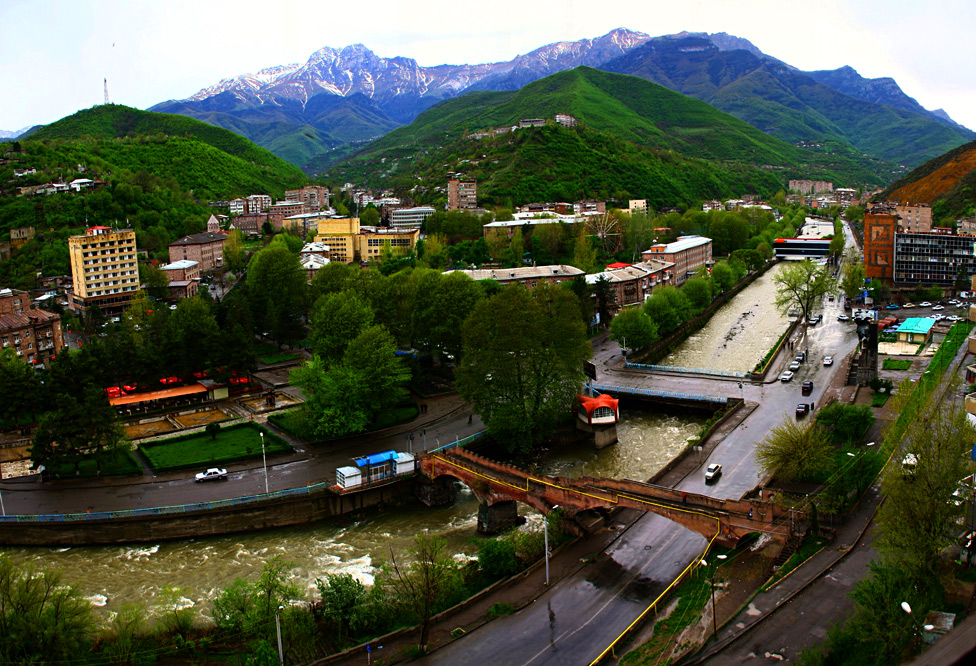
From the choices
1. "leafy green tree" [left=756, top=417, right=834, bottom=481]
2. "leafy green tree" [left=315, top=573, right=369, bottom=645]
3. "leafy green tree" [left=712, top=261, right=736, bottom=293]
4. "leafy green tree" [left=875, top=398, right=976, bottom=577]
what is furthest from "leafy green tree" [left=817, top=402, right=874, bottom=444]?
"leafy green tree" [left=712, top=261, right=736, bottom=293]

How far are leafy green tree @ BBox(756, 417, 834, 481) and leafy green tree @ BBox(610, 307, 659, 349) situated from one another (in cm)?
2141

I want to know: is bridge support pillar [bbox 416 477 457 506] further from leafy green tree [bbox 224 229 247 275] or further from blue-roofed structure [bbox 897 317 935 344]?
leafy green tree [bbox 224 229 247 275]

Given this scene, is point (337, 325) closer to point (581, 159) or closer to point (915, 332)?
point (915, 332)

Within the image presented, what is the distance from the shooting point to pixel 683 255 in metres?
81.4

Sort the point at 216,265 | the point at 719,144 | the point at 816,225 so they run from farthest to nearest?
the point at 719,144, the point at 816,225, the point at 216,265

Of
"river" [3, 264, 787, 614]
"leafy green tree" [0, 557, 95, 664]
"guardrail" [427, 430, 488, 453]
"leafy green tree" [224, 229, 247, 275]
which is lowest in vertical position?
"river" [3, 264, 787, 614]

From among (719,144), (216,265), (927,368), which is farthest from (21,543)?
(719,144)

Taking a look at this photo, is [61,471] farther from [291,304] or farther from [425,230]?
[425,230]

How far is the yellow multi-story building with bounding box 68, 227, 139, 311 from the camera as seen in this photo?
62594 millimetres

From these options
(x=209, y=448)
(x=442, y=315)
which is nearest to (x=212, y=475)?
(x=209, y=448)

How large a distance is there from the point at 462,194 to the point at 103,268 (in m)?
56.9

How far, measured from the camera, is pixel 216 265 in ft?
280

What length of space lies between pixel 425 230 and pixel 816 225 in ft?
245

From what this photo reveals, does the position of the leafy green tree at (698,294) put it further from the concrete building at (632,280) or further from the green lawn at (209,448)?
the green lawn at (209,448)
